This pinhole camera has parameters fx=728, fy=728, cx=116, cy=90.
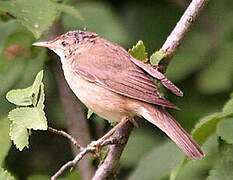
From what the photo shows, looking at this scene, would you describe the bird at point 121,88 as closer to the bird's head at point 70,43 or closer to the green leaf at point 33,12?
the bird's head at point 70,43

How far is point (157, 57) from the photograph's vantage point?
407 cm

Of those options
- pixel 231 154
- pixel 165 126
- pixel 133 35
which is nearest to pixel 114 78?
pixel 165 126

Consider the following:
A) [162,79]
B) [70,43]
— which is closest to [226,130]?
[162,79]

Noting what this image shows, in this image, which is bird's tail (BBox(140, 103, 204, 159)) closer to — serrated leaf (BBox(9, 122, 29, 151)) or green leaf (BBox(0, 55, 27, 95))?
serrated leaf (BBox(9, 122, 29, 151))

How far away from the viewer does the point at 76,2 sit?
629cm

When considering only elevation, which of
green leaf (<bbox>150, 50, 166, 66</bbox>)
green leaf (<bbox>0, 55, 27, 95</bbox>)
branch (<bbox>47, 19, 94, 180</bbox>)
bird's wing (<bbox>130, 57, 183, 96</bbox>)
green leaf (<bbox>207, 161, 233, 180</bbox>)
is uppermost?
green leaf (<bbox>150, 50, 166, 66</bbox>)

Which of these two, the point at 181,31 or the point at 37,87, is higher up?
the point at 181,31

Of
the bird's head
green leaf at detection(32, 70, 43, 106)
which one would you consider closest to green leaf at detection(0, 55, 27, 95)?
the bird's head

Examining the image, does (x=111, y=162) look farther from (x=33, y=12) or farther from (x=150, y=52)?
(x=150, y=52)

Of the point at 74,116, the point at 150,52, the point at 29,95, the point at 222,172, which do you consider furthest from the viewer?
the point at 150,52

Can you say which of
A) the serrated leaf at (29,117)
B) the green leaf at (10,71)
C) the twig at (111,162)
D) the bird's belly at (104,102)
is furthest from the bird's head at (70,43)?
the serrated leaf at (29,117)

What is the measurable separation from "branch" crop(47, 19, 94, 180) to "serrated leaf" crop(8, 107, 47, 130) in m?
2.00

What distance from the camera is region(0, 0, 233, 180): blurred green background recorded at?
16.6 ft

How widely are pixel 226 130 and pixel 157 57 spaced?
0.56 meters
